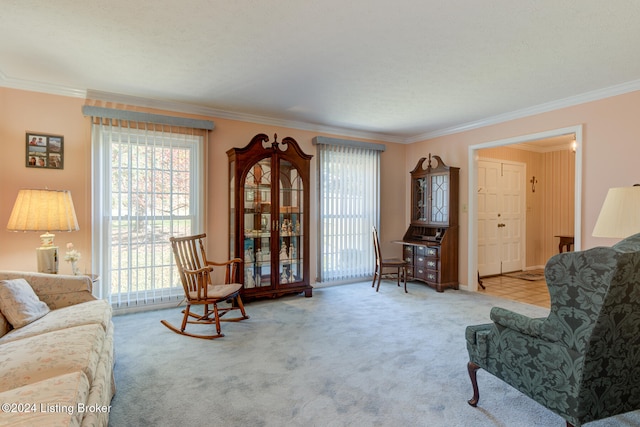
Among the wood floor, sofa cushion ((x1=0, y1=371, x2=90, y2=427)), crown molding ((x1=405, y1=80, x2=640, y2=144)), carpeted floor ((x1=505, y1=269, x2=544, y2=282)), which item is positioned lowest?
the wood floor

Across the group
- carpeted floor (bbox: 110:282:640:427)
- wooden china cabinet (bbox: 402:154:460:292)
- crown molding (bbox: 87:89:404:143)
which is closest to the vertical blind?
crown molding (bbox: 87:89:404:143)

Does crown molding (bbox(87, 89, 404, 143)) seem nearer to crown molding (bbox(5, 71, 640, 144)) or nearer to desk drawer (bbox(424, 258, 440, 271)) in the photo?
crown molding (bbox(5, 71, 640, 144))

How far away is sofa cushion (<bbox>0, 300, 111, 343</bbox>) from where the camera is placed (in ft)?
6.46

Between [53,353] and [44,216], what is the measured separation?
1609 millimetres

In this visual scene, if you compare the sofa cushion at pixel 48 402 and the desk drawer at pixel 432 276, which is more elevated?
the sofa cushion at pixel 48 402

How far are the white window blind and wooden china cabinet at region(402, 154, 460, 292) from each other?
3.32 meters

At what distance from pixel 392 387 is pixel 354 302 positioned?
6.68 ft

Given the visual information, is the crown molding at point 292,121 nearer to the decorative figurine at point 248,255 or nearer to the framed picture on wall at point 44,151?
the framed picture on wall at point 44,151

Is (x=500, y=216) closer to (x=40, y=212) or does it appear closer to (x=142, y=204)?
(x=142, y=204)

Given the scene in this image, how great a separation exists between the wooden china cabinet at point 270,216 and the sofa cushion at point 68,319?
1749mm

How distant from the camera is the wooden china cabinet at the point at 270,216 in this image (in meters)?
4.11

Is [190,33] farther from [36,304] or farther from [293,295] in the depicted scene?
[293,295]

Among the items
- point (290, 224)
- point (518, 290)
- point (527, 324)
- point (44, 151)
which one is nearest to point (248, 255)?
point (290, 224)

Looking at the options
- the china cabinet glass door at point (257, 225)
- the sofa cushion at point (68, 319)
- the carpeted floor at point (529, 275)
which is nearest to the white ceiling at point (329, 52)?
the china cabinet glass door at point (257, 225)
